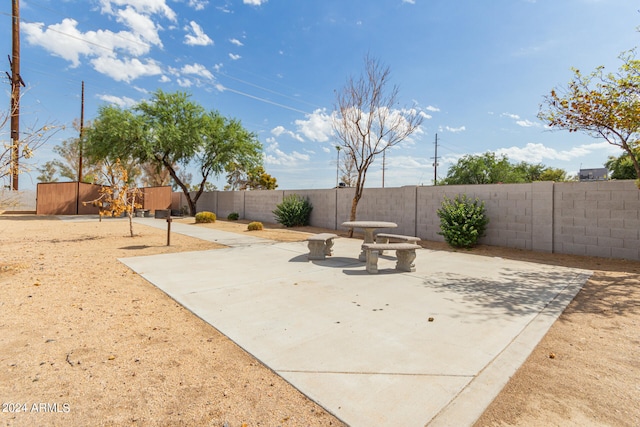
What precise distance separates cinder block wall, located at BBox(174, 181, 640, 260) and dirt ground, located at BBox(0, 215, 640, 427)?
3.51 meters

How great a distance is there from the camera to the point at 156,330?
3.13m

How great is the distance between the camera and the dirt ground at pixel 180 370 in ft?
6.27

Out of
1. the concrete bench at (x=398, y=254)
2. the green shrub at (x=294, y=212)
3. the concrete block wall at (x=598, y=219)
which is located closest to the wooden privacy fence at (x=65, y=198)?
the green shrub at (x=294, y=212)

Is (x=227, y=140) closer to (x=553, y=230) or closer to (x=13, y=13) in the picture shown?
(x=13, y=13)

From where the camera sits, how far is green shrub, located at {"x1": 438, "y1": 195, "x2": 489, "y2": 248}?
834 cm

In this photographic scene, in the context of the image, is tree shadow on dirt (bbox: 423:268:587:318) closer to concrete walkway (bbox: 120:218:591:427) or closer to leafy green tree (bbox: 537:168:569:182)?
concrete walkway (bbox: 120:218:591:427)

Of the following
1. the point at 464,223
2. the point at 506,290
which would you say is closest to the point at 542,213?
the point at 464,223

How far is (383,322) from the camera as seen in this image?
3324 mm

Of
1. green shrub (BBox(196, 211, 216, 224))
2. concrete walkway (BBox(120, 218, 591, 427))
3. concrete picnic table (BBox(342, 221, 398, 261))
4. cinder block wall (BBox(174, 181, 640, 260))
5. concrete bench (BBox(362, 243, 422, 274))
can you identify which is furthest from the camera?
green shrub (BBox(196, 211, 216, 224))

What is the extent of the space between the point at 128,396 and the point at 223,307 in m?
1.68

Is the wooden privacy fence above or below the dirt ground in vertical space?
above

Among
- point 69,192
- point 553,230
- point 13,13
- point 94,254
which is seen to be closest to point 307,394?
point 94,254

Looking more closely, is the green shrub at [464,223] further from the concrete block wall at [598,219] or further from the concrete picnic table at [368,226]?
the concrete picnic table at [368,226]

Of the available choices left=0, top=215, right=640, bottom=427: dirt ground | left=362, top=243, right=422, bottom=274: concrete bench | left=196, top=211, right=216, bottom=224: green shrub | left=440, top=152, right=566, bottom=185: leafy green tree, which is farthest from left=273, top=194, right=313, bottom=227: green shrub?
left=440, top=152, right=566, bottom=185: leafy green tree
